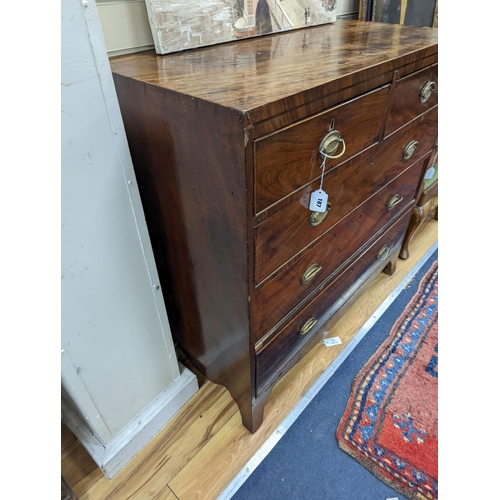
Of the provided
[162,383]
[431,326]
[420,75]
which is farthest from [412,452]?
[420,75]

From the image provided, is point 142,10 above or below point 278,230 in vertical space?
above

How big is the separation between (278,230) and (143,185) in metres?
0.34

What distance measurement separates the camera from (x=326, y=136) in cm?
67

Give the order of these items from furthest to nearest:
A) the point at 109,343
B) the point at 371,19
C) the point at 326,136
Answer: the point at 371,19 → the point at 109,343 → the point at 326,136

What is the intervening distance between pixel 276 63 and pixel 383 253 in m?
0.87

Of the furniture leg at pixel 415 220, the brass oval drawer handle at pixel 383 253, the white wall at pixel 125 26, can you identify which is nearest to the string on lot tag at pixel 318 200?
the white wall at pixel 125 26

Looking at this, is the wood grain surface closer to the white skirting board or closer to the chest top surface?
the chest top surface

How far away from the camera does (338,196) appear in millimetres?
841

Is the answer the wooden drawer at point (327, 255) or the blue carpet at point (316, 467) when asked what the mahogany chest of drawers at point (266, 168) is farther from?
the blue carpet at point (316, 467)

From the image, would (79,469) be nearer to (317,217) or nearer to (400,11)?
(317,217)

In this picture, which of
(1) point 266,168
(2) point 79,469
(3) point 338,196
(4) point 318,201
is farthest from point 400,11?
(2) point 79,469

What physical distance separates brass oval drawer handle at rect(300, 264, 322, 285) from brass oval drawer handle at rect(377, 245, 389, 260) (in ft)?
1.65

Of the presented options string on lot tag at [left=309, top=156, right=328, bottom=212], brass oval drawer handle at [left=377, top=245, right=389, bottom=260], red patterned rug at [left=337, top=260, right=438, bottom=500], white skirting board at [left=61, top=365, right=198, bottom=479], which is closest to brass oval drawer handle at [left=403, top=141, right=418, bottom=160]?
brass oval drawer handle at [left=377, top=245, right=389, bottom=260]

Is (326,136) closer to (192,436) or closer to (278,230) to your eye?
(278,230)
